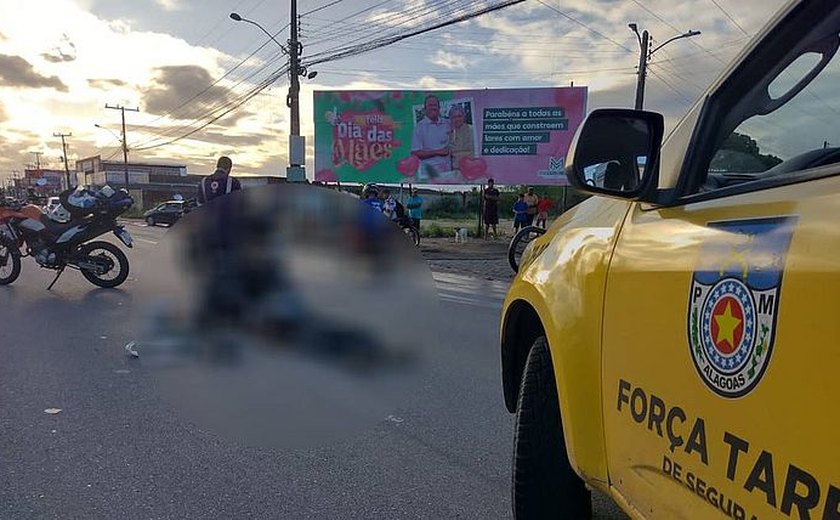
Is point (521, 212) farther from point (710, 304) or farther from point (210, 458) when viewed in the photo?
point (710, 304)

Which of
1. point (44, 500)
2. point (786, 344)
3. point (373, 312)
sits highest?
point (786, 344)

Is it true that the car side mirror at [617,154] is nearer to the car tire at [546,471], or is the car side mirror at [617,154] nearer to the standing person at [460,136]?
the car tire at [546,471]

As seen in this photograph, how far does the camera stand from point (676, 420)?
142 cm

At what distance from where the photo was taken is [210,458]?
3.21 m

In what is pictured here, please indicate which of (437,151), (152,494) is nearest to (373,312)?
(152,494)

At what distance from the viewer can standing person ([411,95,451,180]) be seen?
19.5m

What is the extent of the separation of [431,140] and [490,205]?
2817 millimetres

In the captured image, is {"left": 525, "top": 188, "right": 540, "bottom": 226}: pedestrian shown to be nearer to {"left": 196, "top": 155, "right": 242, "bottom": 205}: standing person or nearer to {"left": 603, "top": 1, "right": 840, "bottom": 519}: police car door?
{"left": 196, "top": 155, "right": 242, "bottom": 205}: standing person

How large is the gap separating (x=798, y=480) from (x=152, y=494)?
2610 mm

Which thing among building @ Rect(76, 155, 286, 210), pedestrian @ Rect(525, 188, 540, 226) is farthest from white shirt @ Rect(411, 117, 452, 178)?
building @ Rect(76, 155, 286, 210)

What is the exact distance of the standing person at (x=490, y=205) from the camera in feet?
60.9

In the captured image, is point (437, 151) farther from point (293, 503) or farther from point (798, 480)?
point (798, 480)

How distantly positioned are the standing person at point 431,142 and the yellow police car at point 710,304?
57.6ft

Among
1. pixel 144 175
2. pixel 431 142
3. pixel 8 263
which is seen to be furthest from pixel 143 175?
pixel 8 263
